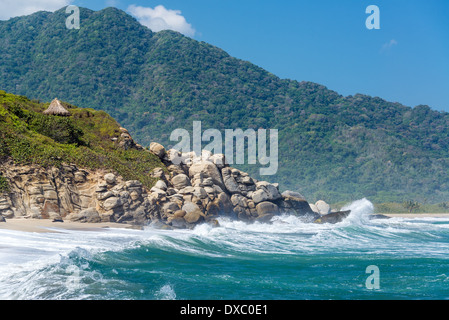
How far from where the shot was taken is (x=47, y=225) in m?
21.9

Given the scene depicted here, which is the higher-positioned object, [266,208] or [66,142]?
[66,142]

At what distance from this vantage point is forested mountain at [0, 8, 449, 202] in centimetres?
9812

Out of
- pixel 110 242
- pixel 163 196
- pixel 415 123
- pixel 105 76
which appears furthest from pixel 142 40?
pixel 110 242

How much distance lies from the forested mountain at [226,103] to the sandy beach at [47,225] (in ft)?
212

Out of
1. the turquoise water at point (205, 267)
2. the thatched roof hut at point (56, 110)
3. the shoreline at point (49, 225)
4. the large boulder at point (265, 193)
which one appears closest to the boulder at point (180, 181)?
the large boulder at point (265, 193)

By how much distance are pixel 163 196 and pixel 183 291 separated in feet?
58.5

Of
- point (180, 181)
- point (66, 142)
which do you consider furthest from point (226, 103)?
point (66, 142)

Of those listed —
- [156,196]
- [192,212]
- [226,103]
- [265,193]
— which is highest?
[226,103]

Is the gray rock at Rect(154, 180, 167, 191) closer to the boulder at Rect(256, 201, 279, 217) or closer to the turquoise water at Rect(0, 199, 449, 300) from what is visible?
the turquoise water at Rect(0, 199, 449, 300)

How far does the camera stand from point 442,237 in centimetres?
3178

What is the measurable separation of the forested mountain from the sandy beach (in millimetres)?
64611

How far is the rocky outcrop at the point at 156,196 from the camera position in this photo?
81.3 ft

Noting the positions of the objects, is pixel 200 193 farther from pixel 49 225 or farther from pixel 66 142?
pixel 49 225

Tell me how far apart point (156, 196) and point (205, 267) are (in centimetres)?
1355
